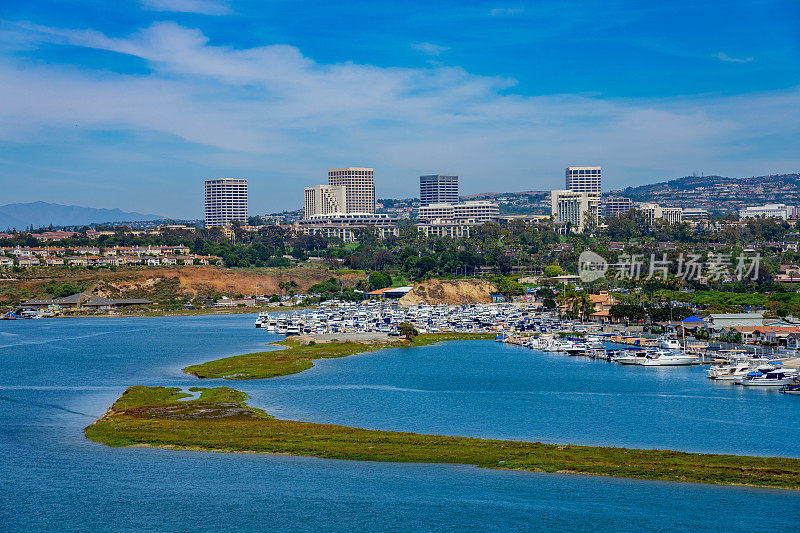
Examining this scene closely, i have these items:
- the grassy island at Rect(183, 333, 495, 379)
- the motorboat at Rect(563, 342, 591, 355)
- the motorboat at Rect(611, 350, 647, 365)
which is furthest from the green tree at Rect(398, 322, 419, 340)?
the motorboat at Rect(611, 350, 647, 365)

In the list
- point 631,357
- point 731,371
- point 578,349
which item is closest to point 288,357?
point 578,349

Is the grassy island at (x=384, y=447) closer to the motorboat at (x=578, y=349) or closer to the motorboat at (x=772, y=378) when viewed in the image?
the motorboat at (x=772, y=378)

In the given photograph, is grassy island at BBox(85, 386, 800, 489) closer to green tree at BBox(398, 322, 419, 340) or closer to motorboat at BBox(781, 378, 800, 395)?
motorboat at BBox(781, 378, 800, 395)

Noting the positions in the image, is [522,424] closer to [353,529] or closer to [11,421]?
[353,529]

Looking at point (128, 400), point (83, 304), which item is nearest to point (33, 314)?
point (83, 304)

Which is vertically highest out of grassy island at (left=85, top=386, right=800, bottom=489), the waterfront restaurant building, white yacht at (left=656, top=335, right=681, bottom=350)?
grassy island at (left=85, top=386, right=800, bottom=489)
